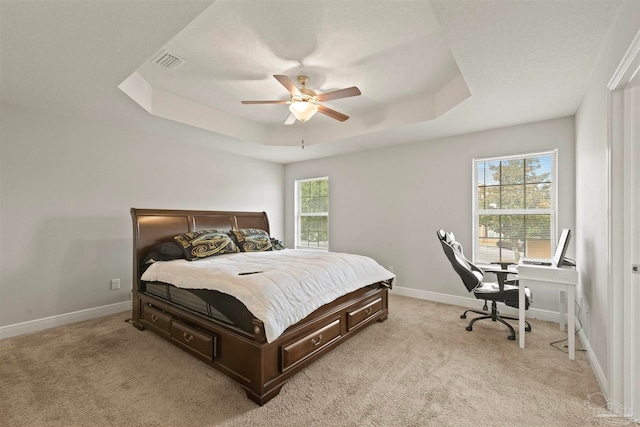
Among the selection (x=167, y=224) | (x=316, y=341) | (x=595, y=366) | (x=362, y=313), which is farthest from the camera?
(x=167, y=224)

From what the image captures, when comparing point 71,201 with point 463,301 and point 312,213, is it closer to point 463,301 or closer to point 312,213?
point 312,213

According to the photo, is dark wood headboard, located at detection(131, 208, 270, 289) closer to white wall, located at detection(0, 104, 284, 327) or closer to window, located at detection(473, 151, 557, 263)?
white wall, located at detection(0, 104, 284, 327)

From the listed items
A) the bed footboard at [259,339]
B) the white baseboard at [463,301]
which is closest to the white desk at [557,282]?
the white baseboard at [463,301]

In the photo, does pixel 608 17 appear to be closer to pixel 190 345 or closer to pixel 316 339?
pixel 316 339

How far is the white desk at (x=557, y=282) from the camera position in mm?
2443

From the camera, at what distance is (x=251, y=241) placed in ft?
13.2

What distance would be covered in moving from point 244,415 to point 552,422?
1907mm

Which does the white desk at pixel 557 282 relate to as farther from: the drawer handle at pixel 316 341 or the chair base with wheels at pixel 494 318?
the drawer handle at pixel 316 341

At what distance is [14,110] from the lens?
3.04 metres

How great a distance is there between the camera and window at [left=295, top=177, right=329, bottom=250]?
570 cm

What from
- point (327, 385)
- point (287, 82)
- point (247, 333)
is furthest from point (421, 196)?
point (247, 333)

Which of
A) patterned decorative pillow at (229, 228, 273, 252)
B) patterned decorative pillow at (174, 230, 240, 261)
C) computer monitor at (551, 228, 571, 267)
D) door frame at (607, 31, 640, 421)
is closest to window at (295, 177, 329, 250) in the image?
patterned decorative pillow at (229, 228, 273, 252)

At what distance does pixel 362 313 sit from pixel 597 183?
90.7 inches

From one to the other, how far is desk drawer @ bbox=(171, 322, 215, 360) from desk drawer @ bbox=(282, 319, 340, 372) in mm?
610
